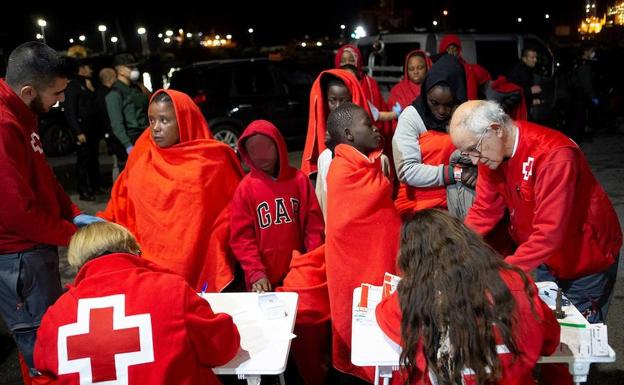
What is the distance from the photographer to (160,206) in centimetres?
362

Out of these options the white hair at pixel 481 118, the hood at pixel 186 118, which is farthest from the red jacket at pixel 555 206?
the hood at pixel 186 118

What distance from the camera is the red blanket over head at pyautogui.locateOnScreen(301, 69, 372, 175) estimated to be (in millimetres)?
4594

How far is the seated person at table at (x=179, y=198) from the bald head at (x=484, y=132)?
1.63 meters

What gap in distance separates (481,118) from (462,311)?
1.08m

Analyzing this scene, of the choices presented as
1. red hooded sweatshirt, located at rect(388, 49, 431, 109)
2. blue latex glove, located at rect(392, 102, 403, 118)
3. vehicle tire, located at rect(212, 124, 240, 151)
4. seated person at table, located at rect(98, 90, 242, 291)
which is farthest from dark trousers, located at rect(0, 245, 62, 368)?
vehicle tire, located at rect(212, 124, 240, 151)

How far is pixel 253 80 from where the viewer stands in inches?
425

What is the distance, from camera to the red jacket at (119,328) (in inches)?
83.6

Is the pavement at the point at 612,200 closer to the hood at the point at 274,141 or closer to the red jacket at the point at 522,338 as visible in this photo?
the hood at the point at 274,141

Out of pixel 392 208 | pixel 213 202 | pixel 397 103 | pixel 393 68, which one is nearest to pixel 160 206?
pixel 213 202

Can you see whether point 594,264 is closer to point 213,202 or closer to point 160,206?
point 213,202

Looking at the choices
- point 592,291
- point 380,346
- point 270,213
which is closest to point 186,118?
point 270,213

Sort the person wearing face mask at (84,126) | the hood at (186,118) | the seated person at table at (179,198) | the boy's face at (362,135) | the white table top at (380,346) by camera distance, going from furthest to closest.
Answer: the person wearing face mask at (84,126), the hood at (186,118), the seated person at table at (179,198), the boy's face at (362,135), the white table top at (380,346)

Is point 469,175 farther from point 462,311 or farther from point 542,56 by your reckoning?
point 542,56

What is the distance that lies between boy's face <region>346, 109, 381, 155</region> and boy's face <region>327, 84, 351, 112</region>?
115cm
